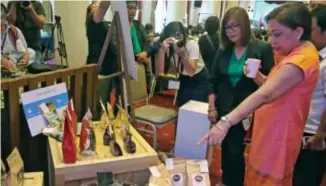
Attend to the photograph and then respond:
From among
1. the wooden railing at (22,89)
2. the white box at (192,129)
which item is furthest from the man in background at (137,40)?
the wooden railing at (22,89)

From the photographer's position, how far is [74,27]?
4.17m

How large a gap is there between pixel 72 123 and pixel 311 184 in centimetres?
128

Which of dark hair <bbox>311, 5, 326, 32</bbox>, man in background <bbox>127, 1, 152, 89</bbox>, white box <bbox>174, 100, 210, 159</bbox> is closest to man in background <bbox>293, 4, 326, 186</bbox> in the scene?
dark hair <bbox>311, 5, 326, 32</bbox>

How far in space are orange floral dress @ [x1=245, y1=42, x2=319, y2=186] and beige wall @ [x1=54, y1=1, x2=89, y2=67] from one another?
299 centimetres

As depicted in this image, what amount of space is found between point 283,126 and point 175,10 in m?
4.52

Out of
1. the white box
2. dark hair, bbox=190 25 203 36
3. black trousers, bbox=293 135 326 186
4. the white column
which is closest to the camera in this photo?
black trousers, bbox=293 135 326 186

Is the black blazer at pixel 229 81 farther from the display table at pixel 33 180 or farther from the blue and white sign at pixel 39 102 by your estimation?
the display table at pixel 33 180

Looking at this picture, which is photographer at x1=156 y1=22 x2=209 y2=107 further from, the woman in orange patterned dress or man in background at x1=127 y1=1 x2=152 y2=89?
the woman in orange patterned dress

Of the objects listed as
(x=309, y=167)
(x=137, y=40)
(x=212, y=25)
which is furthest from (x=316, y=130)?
(x=212, y=25)

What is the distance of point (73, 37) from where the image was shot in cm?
423

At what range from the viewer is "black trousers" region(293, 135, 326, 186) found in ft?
5.88

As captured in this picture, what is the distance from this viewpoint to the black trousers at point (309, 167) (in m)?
1.79

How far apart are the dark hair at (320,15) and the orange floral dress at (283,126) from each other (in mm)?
309

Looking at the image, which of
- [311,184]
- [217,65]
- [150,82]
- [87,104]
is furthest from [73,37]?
[311,184]
